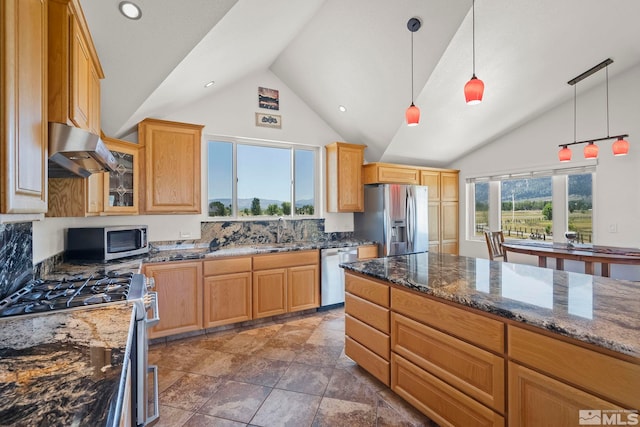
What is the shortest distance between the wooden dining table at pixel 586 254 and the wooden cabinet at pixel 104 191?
433 centimetres

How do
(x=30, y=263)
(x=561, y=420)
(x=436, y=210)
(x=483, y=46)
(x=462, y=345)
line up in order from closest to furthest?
(x=561, y=420) < (x=462, y=345) < (x=30, y=263) < (x=483, y=46) < (x=436, y=210)

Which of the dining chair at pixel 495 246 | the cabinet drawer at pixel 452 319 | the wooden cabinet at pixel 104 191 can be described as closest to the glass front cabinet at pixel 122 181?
the wooden cabinet at pixel 104 191

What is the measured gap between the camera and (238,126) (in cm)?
399

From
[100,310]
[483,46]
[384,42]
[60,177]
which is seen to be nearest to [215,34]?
[60,177]

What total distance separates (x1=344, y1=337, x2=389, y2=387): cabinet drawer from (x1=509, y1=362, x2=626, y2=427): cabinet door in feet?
2.90

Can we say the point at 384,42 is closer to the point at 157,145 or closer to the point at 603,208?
the point at 157,145

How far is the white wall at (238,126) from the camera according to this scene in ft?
11.3

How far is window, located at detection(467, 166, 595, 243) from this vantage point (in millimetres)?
4105

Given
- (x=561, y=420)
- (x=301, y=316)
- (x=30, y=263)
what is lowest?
(x=301, y=316)

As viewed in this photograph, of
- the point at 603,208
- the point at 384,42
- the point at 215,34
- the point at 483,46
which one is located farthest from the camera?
the point at 603,208

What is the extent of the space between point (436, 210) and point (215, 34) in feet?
13.7

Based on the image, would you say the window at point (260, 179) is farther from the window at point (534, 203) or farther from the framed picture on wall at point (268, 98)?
the window at point (534, 203)

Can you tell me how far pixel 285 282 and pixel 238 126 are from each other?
82.2 inches

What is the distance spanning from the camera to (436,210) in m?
5.13
